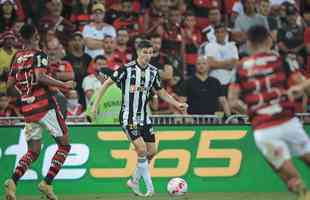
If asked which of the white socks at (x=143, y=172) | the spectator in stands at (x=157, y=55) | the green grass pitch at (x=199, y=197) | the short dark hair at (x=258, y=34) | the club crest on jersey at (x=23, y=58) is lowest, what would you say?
the green grass pitch at (x=199, y=197)

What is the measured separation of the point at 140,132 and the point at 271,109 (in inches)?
160

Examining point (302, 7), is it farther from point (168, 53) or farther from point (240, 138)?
point (240, 138)

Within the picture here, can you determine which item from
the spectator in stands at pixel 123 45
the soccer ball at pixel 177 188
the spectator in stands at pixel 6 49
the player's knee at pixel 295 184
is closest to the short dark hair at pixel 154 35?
the spectator in stands at pixel 123 45

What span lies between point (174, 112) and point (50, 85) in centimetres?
433

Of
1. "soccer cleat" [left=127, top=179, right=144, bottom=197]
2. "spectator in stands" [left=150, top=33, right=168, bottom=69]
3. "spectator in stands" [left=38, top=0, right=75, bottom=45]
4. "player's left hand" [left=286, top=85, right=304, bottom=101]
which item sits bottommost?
"soccer cleat" [left=127, top=179, right=144, bottom=197]

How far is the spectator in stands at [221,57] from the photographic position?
59.3ft

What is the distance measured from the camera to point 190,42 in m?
19.0

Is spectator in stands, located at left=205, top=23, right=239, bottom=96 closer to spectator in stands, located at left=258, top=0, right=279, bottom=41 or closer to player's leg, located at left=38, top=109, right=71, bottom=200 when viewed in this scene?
spectator in stands, located at left=258, top=0, right=279, bottom=41

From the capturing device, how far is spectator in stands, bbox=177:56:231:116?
1667cm

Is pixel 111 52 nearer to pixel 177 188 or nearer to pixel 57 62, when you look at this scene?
pixel 57 62

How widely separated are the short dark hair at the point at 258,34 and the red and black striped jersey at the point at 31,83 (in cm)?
381

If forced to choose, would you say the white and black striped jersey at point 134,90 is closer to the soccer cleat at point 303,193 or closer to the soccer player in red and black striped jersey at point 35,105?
the soccer player in red and black striped jersey at point 35,105

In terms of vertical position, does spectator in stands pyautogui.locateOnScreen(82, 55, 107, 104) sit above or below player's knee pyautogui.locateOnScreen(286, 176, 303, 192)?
above

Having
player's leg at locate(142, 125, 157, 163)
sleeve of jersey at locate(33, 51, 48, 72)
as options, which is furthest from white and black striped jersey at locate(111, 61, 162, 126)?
sleeve of jersey at locate(33, 51, 48, 72)
